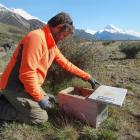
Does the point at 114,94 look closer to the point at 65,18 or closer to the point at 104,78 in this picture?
the point at 65,18

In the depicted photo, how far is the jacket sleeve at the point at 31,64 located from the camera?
4832 mm

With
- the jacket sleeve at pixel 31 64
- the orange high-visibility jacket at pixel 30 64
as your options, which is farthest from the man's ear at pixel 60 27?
the jacket sleeve at pixel 31 64

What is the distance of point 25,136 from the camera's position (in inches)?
197

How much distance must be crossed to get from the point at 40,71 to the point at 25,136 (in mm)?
941

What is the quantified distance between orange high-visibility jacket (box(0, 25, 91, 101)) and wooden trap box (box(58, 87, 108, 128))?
677 millimetres

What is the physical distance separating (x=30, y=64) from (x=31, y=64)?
0.06 ft

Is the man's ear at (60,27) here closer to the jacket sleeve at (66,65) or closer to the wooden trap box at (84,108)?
the jacket sleeve at (66,65)

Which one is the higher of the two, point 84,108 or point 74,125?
point 84,108

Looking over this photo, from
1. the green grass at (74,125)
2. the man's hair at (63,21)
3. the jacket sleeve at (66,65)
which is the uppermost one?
the man's hair at (63,21)

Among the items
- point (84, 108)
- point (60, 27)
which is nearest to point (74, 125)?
point (84, 108)

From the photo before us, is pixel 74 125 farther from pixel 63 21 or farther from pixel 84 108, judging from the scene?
pixel 63 21

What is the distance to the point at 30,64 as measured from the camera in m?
4.83

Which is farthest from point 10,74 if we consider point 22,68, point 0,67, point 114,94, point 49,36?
point 0,67

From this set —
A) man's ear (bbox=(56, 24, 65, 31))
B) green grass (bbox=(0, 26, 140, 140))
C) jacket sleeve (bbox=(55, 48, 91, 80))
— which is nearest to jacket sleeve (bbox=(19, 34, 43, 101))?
man's ear (bbox=(56, 24, 65, 31))
